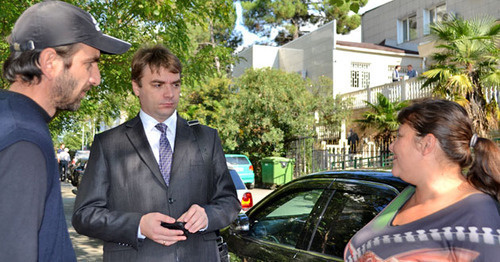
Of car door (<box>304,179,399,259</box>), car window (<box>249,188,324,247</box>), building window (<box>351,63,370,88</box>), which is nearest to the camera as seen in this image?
→ car door (<box>304,179,399,259</box>)

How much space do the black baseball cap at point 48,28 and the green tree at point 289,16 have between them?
38.5m

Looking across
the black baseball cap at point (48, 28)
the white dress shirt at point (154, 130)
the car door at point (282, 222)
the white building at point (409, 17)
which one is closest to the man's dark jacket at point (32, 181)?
the black baseball cap at point (48, 28)

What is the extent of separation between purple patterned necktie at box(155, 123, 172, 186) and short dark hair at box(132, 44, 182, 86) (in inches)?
12.6

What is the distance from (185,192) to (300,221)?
4.67 ft

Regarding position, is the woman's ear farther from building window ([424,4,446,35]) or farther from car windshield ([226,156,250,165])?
building window ([424,4,446,35])

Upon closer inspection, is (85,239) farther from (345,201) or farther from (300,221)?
(345,201)

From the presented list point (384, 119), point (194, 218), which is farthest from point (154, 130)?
point (384, 119)

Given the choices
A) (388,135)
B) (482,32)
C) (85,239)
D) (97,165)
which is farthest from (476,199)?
(388,135)

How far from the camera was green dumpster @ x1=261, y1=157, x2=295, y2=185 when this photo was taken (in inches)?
753

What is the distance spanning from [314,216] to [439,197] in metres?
1.30

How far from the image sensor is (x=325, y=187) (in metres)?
3.27

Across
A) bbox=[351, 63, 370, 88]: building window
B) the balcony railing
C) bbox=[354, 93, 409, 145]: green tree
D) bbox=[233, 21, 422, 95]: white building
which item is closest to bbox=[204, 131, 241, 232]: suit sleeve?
bbox=[354, 93, 409, 145]: green tree

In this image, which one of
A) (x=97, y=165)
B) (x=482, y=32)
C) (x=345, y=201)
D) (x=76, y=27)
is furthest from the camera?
(x=482, y=32)

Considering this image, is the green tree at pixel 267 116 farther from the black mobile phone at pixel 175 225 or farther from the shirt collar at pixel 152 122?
the black mobile phone at pixel 175 225
